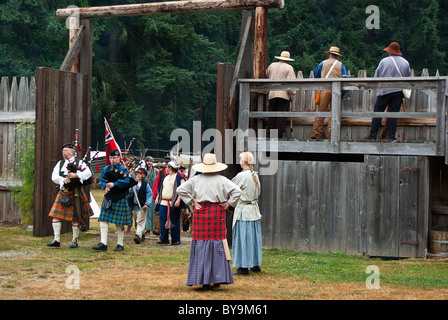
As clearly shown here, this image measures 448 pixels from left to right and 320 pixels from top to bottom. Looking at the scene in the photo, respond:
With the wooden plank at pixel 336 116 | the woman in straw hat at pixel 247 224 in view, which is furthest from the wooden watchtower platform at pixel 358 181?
the woman in straw hat at pixel 247 224

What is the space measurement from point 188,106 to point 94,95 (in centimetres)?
613

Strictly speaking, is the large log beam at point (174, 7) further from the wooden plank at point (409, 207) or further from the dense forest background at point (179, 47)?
the dense forest background at point (179, 47)

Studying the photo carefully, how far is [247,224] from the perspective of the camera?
1065 centimetres

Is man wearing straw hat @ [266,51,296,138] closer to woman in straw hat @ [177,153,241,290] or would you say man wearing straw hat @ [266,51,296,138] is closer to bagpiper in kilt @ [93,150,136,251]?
bagpiper in kilt @ [93,150,136,251]

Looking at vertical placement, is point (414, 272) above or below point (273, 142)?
below

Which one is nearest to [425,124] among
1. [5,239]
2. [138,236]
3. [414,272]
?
[414,272]

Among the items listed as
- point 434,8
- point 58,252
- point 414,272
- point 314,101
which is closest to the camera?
point 414,272

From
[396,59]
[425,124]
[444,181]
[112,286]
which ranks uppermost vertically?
[396,59]

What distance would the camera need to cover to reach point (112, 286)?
30.2 ft

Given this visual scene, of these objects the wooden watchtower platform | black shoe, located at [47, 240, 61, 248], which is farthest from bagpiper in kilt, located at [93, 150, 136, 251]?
the wooden watchtower platform

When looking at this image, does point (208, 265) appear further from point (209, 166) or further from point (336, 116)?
point (336, 116)

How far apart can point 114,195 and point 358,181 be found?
13.9 feet

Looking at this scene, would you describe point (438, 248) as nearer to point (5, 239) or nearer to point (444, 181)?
point (444, 181)

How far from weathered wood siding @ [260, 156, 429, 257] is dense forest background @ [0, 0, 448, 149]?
24.2 metres
